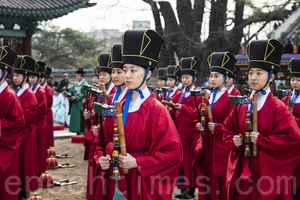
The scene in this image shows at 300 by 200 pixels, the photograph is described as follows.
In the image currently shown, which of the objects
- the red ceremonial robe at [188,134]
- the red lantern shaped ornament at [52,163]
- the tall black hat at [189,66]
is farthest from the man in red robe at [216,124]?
the red lantern shaped ornament at [52,163]

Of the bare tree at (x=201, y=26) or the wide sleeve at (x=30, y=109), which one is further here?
the bare tree at (x=201, y=26)

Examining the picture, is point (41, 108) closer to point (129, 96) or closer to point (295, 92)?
point (295, 92)

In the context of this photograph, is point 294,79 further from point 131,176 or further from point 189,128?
point 131,176

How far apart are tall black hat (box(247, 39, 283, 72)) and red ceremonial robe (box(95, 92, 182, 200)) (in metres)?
1.76

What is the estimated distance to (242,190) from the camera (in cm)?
567

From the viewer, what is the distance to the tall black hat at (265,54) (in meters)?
5.75

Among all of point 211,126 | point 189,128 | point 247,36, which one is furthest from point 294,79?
point 247,36

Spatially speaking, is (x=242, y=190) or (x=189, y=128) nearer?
(x=242, y=190)

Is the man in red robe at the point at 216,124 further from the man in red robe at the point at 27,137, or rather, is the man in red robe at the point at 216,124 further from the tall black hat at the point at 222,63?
the man in red robe at the point at 27,137

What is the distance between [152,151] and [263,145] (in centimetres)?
154

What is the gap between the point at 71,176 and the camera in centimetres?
1043

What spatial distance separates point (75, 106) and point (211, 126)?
31.3 ft

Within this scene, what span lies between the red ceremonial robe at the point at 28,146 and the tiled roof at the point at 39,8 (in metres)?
6.94

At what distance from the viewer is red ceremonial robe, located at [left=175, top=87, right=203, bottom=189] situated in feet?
28.1
